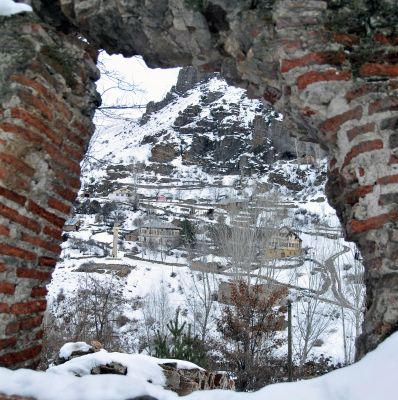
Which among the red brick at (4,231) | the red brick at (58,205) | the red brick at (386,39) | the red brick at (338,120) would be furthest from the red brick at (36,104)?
the red brick at (386,39)

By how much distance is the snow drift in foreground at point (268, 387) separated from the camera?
75.9 inches

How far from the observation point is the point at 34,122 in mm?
3174

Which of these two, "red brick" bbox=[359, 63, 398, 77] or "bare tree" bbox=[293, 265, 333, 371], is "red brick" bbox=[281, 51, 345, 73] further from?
"bare tree" bbox=[293, 265, 333, 371]

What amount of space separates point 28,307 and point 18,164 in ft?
3.37

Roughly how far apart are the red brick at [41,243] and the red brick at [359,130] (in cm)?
226

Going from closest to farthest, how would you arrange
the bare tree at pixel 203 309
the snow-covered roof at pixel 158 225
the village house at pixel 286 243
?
the bare tree at pixel 203 309, the village house at pixel 286 243, the snow-covered roof at pixel 158 225

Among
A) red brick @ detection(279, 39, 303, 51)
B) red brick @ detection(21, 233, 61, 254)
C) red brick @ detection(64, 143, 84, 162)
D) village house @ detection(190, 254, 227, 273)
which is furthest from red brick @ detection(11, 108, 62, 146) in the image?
village house @ detection(190, 254, 227, 273)

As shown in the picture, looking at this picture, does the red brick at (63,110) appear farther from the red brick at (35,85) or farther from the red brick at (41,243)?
the red brick at (41,243)

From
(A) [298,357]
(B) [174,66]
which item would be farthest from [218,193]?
(B) [174,66]

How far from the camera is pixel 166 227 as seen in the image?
43.6m

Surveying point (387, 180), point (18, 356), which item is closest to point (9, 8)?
point (18, 356)

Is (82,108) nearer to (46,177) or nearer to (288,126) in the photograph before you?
(46,177)

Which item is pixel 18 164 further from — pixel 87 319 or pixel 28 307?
pixel 87 319

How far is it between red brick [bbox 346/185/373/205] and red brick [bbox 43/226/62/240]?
216cm
